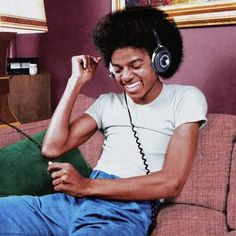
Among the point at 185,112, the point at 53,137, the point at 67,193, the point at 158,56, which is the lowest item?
the point at 67,193

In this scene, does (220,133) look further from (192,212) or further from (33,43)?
(33,43)

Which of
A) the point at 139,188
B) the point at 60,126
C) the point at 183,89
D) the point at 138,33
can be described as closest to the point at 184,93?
the point at 183,89

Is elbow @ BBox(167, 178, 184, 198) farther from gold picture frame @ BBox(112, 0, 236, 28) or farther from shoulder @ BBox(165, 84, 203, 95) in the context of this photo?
gold picture frame @ BBox(112, 0, 236, 28)

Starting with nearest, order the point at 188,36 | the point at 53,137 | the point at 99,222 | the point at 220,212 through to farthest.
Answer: the point at 99,222
the point at 220,212
the point at 53,137
the point at 188,36

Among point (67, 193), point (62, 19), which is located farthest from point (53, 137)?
point (62, 19)

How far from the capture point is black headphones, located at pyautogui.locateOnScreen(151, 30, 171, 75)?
1639 millimetres

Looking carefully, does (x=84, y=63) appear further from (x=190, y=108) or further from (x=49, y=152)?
(x=190, y=108)

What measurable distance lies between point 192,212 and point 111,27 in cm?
80

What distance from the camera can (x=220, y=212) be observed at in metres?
1.67

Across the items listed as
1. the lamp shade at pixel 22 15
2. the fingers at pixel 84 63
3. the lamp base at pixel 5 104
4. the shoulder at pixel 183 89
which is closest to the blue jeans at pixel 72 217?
the shoulder at pixel 183 89

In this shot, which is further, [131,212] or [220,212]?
[220,212]

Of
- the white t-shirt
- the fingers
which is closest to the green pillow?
the white t-shirt

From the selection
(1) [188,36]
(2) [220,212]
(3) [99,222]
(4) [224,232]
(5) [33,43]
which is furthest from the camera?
(5) [33,43]

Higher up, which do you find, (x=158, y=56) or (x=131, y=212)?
(x=158, y=56)
